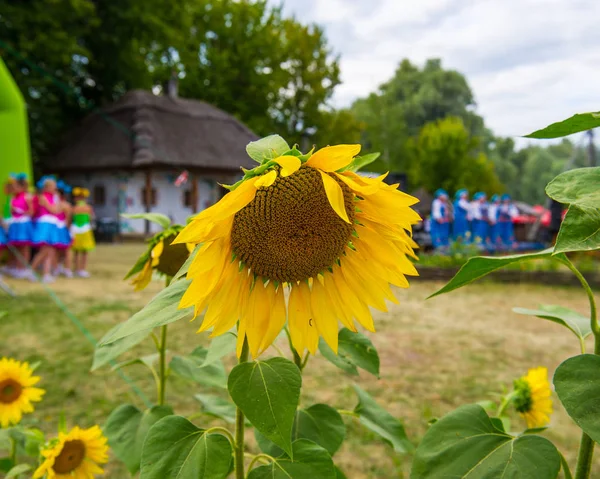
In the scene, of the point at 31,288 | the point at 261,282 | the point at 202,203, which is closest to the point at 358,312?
the point at 261,282

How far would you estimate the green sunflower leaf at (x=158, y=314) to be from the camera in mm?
573

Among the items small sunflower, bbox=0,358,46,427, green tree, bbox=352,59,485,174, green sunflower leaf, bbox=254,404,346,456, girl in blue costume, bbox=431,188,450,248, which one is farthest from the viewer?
green tree, bbox=352,59,485,174

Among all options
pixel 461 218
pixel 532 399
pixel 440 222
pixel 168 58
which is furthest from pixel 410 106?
pixel 532 399

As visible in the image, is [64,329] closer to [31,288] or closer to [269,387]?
[31,288]

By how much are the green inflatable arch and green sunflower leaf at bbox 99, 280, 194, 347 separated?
17.0 ft

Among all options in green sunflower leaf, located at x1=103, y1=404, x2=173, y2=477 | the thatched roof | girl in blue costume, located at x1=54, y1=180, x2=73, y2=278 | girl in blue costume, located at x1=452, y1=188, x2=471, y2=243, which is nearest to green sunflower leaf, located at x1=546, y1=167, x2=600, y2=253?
green sunflower leaf, located at x1=103, y1=404, x2=173, y2=477

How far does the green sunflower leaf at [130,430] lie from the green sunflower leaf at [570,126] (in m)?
0.76

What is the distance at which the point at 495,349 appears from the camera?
13.1 feet

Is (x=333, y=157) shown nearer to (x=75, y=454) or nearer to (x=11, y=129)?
(x=75, y=454)

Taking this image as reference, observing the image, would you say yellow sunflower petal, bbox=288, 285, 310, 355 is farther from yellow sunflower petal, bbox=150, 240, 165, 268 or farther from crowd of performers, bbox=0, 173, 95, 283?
crowd of performers, bbox=0, 173, 95, 283

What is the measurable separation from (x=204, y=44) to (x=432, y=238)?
50.4 feet

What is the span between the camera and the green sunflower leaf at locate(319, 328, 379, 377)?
0.83m

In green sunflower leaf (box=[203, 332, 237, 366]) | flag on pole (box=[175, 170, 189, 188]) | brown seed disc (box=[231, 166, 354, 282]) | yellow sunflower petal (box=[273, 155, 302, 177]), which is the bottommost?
green sunflower leaf (box=[203, 332, 237, 366])

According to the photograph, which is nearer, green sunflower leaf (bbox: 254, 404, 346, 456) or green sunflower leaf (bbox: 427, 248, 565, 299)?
green sunflower leaf (bbox: 427, 248, 565, 299)
